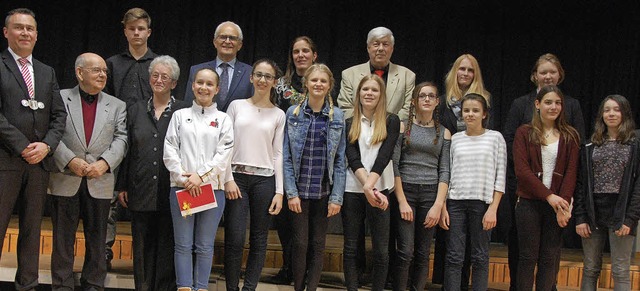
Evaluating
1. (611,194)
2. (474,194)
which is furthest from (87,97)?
(611,194)

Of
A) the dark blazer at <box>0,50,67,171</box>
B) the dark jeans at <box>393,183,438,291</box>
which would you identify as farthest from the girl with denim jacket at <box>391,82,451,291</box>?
the dark blazer at <box>0,50,67,171</box>

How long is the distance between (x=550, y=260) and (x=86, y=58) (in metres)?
2.90

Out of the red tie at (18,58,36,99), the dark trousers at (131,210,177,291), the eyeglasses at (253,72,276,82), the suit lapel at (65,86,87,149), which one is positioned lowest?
the dark trousers at (131,210,177,291)

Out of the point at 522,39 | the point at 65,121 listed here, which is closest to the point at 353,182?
the point at 65,121

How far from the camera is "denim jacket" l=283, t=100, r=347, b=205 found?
12.2 feet

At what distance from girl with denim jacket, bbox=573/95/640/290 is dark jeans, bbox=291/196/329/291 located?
1.54 metres

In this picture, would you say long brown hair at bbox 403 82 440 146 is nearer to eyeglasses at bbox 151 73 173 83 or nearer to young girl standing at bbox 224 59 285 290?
young girl standing at bbox 224 59 285 290

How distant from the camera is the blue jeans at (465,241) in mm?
3836

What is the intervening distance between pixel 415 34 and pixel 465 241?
255 cm

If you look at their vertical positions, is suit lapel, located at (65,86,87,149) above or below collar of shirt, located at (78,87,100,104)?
below

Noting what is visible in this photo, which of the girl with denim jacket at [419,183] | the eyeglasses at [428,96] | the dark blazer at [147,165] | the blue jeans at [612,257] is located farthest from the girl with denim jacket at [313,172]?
the blue jeans at [612,257]

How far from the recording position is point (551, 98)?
391 centimetres

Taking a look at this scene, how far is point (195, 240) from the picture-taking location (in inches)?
144

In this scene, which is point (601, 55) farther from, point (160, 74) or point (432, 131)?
point (160, 74)
